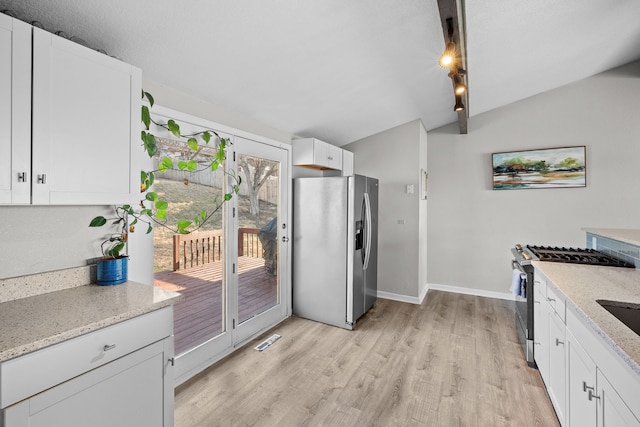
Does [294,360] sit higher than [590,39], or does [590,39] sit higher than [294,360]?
[590,39]

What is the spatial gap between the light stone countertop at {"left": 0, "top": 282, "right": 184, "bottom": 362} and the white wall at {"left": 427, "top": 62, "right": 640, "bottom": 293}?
413 centimetres

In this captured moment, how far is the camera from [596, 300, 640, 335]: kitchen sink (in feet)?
4.21

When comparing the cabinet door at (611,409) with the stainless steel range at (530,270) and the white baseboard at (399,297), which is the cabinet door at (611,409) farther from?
the white baseboard at (399,297)

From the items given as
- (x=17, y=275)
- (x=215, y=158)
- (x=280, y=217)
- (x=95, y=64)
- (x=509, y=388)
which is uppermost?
(x=95, y=64)

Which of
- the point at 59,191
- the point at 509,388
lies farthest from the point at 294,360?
the point at 59,191

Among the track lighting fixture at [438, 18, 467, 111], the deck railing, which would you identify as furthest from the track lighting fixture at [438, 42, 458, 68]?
the deck railing

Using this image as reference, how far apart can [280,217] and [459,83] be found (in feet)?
6.99

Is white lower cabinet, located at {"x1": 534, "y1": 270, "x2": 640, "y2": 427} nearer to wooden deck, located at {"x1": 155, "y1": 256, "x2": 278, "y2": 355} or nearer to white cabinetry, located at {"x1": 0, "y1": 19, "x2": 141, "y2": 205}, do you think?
wooden deck, located at {"x1": 155, "y1": 256, "x2": 278, "y2": 355}

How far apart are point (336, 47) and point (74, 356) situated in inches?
93.3

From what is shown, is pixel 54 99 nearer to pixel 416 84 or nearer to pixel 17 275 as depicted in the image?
pixel 17 275

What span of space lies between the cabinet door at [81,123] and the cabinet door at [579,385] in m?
2.41

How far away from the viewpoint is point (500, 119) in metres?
4.27

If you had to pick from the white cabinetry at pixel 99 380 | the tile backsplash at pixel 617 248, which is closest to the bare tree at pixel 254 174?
the white cabinetry at pixel 99 380

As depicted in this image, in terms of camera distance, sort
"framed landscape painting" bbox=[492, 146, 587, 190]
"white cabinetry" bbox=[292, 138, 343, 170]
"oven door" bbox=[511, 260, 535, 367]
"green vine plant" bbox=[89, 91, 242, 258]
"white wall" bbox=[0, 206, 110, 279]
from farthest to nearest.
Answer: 1. "framed landscape painting" bbox=[492, 146, 587, 190]
2. "white cabinetry" bbox=[292, 138, 343, 170]
3. "oven door" bbox=[511, 260, 535, 367]
4. "green vine plant" bbox=[89, 91, 242, 258]
5. "white wall" bbox=[0, 206, 110, 279]
